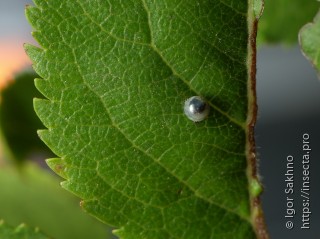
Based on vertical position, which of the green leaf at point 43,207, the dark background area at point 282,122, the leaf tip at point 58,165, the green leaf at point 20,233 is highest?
the leaf tip at point 58,165

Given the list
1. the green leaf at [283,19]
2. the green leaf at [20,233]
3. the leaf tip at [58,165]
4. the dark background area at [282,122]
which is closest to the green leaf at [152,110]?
the leaf tip at [58,165]

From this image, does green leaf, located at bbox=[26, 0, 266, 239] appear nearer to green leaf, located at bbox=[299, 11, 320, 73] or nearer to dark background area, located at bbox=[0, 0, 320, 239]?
green leaf, located at bbox=[299, 11, 320, 73]

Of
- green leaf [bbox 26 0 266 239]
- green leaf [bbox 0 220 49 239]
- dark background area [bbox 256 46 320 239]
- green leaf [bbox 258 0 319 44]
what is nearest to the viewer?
green leaf [bbox 26 0 266 239]

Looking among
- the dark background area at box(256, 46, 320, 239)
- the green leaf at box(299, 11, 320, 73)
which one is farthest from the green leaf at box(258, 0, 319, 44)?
the dark background area at box(256, 46, 320, 239)

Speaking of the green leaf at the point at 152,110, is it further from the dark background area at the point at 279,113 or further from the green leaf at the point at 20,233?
the dark background area at the point at 279,113

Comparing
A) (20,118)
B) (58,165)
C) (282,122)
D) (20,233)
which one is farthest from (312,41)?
(282,122)
